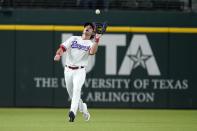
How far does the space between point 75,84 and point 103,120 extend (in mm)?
1574

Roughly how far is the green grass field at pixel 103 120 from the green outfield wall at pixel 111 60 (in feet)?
1.88

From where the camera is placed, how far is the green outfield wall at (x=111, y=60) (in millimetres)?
18578

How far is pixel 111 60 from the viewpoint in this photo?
1872cm

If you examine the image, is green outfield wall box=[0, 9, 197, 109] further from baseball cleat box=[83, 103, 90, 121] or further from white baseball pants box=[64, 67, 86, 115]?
white baseball pants box=[64, 67, 86, 115]

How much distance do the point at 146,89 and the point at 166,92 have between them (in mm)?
537

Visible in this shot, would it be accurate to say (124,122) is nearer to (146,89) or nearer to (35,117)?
(35,117)

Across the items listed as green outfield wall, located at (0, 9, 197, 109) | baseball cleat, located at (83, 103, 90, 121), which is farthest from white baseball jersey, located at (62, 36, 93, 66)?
green outfield wall, located at (0, 9, 197, 109)

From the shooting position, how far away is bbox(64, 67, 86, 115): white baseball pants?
13.4 meters

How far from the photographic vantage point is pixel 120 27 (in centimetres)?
1864

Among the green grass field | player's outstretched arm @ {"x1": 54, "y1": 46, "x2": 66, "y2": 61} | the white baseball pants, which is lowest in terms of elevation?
the green grass field

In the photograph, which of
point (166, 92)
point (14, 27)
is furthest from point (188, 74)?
point (14, 27)

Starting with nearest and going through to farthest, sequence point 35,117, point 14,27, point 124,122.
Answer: point 124,122
point 35,117
point 14,27

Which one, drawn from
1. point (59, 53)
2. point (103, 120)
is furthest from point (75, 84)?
point (103, 120)

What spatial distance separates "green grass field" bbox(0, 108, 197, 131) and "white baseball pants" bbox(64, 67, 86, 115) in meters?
0.39
